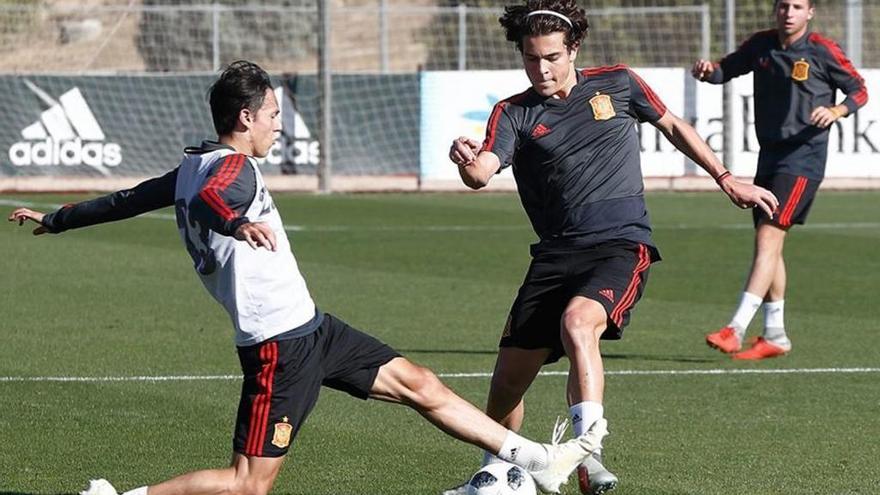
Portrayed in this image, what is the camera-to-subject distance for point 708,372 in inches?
405

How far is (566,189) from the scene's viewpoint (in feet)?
23.7

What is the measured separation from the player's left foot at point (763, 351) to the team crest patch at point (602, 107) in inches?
154

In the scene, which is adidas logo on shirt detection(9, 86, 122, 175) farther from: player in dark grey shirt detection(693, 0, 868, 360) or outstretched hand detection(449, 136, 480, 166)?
outstretched hand detection(449, 136, 480, 166)

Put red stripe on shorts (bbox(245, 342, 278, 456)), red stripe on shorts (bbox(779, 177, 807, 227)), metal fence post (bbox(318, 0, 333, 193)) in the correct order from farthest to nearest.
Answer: metal fence post (bbox(318, 0, 333, 193)) < red stripe on shorts (bbox(779, 177, 807, 227)) < red stripe on shorts (bbox(245, 342, 278, 456))

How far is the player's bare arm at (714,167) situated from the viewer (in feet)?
23.5

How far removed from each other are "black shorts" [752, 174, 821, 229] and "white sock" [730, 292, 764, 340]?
51cm

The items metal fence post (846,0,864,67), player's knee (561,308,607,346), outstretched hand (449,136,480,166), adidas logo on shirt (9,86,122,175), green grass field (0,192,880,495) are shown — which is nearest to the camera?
outstretched hand (449,136,480,166)

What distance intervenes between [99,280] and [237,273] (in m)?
8.85

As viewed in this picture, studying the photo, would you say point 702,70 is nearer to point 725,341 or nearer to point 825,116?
point 825,116

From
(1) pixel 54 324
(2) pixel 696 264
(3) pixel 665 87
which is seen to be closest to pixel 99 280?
(1) pixel 54 324

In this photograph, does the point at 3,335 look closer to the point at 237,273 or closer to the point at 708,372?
the point at 708,372

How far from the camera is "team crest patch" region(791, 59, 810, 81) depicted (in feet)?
37.6

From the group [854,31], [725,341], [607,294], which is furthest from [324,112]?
[607,294]

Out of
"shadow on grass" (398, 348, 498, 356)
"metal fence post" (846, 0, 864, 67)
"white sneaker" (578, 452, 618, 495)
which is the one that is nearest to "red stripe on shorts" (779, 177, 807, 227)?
"shadow on grass" (398, 348, 498, 356)
